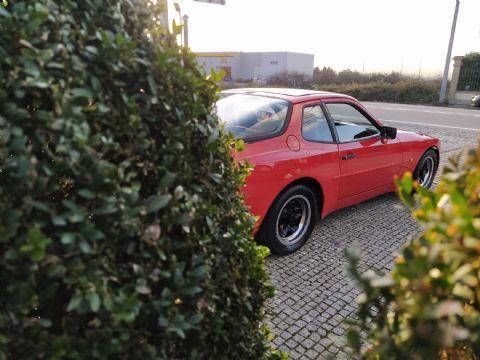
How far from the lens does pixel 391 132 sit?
5070 millimetres

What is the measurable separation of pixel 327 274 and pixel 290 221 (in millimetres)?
700

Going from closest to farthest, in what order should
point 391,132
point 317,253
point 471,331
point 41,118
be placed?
point 471,331, point 41,118, point 317,253, point 391,132

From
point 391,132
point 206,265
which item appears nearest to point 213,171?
point 206,265

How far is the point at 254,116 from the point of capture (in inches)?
160

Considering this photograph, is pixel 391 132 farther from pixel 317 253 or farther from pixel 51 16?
pixel 51 16

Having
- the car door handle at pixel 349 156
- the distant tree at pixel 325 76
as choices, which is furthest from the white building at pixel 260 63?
the car door handle at pixel 349 156

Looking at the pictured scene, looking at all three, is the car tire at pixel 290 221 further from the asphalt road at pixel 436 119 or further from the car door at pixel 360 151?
the asphalt road at pixel 436 119

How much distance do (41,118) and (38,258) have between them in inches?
16.0

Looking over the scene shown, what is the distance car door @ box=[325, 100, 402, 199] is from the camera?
4512 millimetres

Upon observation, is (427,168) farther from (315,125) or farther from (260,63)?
(260,63)

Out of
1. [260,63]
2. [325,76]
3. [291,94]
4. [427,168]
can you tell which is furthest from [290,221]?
[260,63]

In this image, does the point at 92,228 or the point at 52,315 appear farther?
the point at 52,315

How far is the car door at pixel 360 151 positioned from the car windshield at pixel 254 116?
28.0 inches

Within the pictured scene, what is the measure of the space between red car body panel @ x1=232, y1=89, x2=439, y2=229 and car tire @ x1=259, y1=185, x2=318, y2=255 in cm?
13
